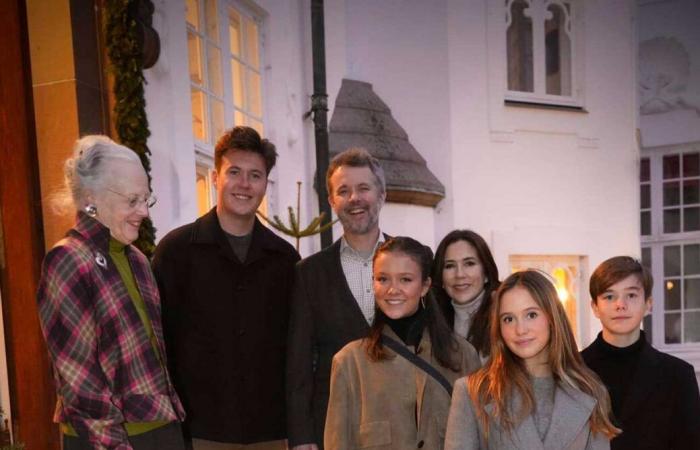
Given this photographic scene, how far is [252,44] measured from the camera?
475cm

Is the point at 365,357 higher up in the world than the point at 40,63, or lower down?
lower down

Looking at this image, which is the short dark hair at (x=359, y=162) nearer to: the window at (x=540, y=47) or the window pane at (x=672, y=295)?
the window at (x=540, y=47)

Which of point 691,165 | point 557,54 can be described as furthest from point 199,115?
point 691,165

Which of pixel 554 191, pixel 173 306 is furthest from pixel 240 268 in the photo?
pixel 554 191

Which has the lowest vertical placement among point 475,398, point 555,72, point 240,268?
point 475,398

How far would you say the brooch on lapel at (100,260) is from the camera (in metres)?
1.64

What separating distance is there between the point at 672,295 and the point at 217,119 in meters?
6.84

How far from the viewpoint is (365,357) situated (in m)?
1.98

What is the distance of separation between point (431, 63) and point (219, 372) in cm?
480

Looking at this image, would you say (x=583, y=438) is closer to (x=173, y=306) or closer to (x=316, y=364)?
(x=316, y=364)

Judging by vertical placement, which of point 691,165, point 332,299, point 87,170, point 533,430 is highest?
point 691,165

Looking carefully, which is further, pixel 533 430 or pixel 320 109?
pixel 320 109

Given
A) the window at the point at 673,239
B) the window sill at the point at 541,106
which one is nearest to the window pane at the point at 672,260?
the window at the point at 673,239

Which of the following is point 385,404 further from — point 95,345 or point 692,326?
point 692,326
